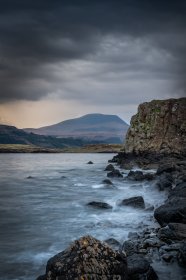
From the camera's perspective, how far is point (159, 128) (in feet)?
289

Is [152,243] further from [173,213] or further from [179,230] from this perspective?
[173,213]

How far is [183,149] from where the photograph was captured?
259 feet

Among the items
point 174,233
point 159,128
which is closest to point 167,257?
point 174,233

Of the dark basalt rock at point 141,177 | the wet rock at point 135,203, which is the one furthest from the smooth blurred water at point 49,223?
the dark basalt rock at point 141,177

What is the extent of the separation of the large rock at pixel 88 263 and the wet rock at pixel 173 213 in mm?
9605

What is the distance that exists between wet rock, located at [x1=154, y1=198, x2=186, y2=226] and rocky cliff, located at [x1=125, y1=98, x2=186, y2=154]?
2397 inches

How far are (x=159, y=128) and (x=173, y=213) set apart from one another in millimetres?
70979

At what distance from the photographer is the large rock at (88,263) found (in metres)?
8.97

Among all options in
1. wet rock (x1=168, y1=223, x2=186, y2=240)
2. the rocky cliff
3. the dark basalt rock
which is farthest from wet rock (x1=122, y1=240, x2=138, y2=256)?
the rocky cliff

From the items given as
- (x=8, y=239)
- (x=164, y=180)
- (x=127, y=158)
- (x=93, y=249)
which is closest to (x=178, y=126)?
(x=127, y=158)

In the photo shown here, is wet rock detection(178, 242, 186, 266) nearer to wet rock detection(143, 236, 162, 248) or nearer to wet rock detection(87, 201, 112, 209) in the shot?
wet rock detection(143, 236, 162, 248)

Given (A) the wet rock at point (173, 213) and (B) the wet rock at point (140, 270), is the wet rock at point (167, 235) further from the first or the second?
(B) the wet rock at point (140, 270)

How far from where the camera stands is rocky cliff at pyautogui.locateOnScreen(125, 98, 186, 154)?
271 feet

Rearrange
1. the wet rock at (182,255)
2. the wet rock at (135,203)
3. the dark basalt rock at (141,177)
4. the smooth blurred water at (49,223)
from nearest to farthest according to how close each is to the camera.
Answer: the wet rock at (182,255) < the smooth blurred water at (49,223) < the wet rock at (135,203) < the dark basalt rock at (141,177)
